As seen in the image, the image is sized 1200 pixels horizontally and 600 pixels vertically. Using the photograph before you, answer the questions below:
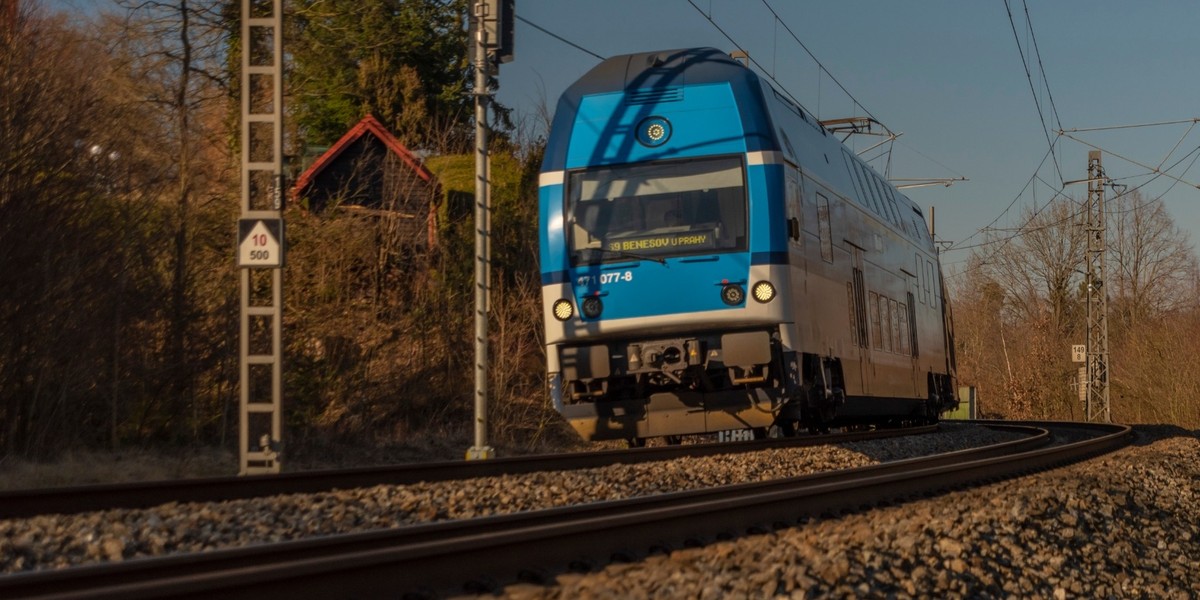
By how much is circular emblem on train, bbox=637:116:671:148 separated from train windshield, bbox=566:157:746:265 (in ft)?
0.81

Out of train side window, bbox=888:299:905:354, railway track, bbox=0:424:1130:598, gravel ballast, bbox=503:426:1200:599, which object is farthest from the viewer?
train side window, bbox=888:299:905:354

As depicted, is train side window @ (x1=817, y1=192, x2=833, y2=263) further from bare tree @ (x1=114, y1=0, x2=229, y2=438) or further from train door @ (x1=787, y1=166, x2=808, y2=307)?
bare tree @ (x1=114, y1=0, x2=229, y2=438)

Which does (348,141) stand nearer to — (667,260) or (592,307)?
(592,307)

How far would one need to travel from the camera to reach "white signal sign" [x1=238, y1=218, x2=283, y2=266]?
38.6 feet

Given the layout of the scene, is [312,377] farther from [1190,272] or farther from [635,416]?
[1190,272]

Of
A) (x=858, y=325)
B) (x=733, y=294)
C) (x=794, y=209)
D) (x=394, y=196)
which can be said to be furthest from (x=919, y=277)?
(x=733, y=294)

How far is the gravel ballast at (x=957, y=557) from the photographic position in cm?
520

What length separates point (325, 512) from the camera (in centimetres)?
767

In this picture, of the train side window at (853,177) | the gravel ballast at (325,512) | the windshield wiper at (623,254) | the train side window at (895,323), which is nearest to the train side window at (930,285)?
the train side window at (895,323)

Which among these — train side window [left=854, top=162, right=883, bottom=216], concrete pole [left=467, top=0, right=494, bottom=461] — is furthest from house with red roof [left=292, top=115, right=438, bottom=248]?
train side window [left=854, top=162, right=883, bottom=216]

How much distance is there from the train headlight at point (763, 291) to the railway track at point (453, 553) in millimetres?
3236

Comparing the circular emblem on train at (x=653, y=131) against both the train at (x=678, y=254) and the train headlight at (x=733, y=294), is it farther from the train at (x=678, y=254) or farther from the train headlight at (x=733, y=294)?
the train headlight at (x=733, y=294)

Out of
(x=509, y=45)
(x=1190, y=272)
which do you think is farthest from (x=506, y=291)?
(x=1190, y=272)

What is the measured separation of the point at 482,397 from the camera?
13773 millimetres
